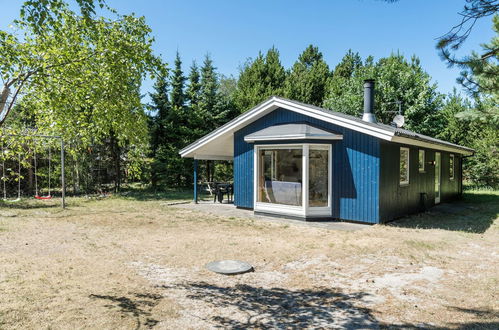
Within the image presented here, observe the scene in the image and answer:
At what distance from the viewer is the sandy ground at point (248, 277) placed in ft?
11.5

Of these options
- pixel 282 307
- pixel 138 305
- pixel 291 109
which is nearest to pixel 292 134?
pixel 291 109

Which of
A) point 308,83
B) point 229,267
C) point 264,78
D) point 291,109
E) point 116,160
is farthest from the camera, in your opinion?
point 264,78

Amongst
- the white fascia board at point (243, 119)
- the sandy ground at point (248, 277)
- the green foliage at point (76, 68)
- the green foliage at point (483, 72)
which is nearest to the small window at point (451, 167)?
the sandy ground at point (248, 277)

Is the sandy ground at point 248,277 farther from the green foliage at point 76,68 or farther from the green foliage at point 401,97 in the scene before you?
the green foliage at point 401,97

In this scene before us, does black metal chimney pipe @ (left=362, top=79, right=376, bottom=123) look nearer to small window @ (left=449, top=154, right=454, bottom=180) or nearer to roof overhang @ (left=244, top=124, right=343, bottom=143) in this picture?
roof overhang @ (left=244, top=124, right=343, bottom=143)

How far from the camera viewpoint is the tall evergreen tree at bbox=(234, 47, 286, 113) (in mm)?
27125

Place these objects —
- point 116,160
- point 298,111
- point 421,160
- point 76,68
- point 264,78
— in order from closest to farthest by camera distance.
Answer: point 76,68 → point 298,111 → point 421,160 → point 116,160 → point 264,78

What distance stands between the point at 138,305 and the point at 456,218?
10.1 meters

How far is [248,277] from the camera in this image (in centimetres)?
489

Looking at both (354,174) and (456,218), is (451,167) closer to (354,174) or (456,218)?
(456,218)

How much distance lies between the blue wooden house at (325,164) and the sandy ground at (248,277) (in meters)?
1.07

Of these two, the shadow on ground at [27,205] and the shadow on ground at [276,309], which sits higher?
the shadow on ground at [27,205]

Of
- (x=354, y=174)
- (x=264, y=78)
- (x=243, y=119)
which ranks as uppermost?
(x=264, y=78)

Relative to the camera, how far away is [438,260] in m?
5.71
